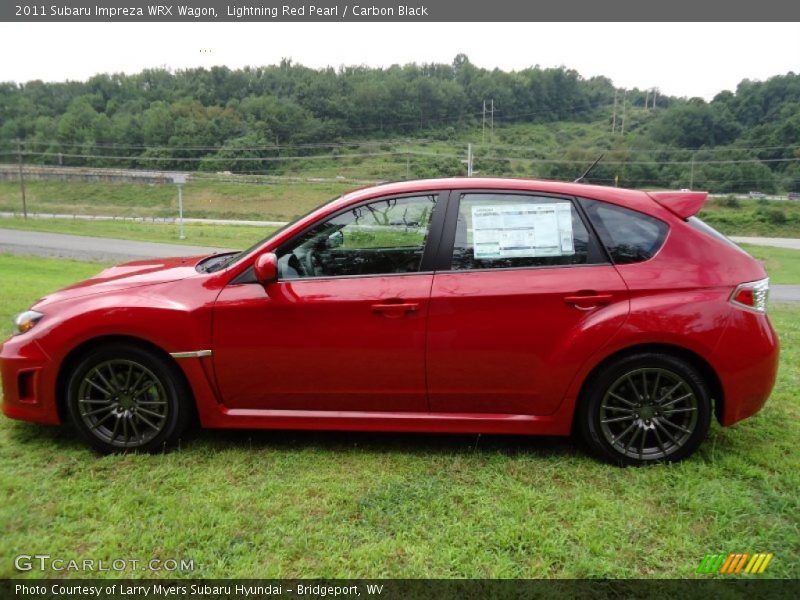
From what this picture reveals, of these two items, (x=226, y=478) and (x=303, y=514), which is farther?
(x=226, y=478)

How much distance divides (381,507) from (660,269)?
2029 mm

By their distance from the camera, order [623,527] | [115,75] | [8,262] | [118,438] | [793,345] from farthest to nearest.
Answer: [115,75], [8,262], [793,345], [118,438], [623,527]

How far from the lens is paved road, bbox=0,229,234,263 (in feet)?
57.9

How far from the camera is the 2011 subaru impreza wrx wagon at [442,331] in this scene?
317 centimetres

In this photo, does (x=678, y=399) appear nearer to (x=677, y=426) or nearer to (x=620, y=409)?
(x=677, y=426)

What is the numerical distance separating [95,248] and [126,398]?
18.8 metres

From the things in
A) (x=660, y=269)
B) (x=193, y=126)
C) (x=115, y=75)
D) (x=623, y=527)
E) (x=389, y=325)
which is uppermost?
(x=115, y=75)

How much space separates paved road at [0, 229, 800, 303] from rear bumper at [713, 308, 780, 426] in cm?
1220

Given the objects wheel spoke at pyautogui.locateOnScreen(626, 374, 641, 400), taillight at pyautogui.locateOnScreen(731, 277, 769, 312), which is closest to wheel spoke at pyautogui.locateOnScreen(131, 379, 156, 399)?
wheel spoke at pyautogui.locateOnScreen(626, 374, 641, 400)

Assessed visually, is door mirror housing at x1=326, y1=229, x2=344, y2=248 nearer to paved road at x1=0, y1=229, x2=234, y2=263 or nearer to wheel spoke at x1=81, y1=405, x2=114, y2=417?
wheel spoke at x1=81, y1=405, x2=114, y2=417

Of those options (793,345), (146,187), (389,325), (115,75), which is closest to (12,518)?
(389,325)

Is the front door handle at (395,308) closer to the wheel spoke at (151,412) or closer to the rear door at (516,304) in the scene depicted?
the rear door at (516,304)

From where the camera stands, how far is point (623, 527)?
2.68 metres

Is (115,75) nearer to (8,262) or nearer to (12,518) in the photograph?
(8,262)
